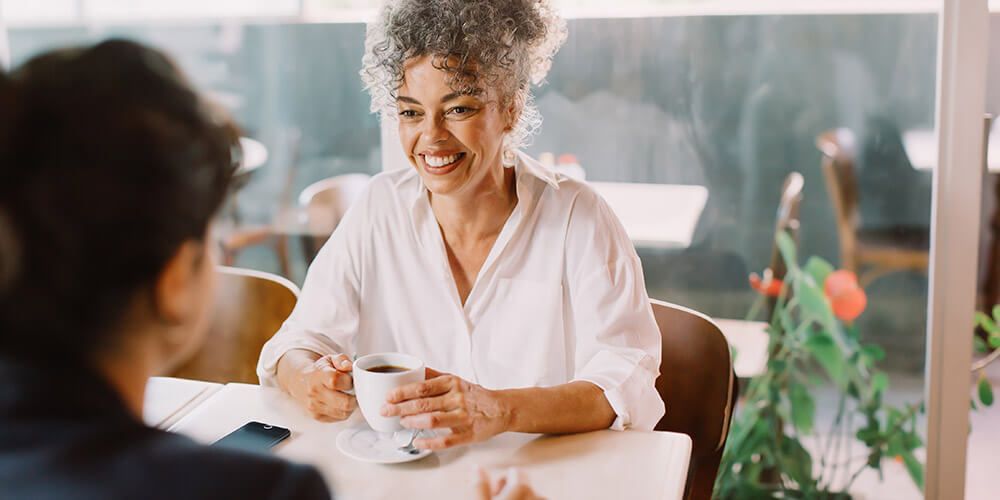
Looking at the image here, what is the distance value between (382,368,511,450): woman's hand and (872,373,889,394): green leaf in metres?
1.31

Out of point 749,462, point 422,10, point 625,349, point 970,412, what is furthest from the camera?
point 749,462

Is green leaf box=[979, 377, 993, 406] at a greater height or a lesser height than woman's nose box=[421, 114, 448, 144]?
lesser

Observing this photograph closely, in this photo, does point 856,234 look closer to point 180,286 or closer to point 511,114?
point 511,114

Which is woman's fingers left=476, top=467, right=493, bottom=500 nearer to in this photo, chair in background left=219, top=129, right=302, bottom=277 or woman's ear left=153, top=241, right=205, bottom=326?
woman's ear left=153, top=241, right=205, bottom=326

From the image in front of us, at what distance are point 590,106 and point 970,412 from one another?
1.11 metres

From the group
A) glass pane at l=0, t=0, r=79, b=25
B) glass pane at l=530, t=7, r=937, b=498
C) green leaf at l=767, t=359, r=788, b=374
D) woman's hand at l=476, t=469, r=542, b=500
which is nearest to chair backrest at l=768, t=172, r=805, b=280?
glass pane at l=530, t=7, r=937, b=498

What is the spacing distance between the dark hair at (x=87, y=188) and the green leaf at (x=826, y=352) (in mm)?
1883

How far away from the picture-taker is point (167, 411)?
4.61ft

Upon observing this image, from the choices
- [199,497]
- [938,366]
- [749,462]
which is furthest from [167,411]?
[938,366]

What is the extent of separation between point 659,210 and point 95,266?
178 cm

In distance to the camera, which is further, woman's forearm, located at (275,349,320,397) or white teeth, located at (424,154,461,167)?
white teeth, located at (424,154,461,167)

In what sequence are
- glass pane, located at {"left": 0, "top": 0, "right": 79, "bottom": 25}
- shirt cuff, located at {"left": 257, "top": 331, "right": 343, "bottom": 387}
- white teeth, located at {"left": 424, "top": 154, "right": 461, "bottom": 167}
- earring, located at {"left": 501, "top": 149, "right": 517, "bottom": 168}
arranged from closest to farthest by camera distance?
shirt cuff, located at {"left": 257, "top": 331, "right": 343, "bottom": 387} < white teeth, located at {"left": 424, "top": 154, "right": 461, "bottom": 167} < earring, located at {"left": 501, "top": 149, "right": 517, "bottom": 168} < glass pane, located at {"left": 0, "top": 0, "right": 79, "bottom": 25}

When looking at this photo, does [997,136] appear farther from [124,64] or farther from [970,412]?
[124,64]

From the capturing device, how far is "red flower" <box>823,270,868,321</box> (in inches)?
88.6
